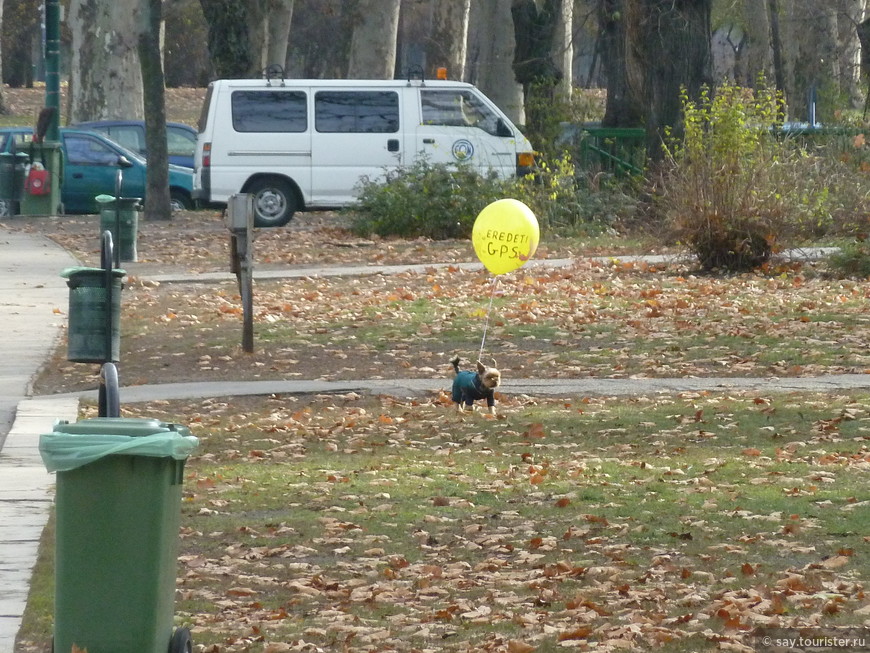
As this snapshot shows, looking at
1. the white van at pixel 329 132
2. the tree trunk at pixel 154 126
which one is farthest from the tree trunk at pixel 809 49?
the tree trunk at pixel 154 126

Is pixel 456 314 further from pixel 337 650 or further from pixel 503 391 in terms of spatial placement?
pixel 337 650

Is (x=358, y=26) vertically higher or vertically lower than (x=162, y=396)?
higher

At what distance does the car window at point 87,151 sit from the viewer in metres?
28.2

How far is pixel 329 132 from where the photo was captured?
2467 cm

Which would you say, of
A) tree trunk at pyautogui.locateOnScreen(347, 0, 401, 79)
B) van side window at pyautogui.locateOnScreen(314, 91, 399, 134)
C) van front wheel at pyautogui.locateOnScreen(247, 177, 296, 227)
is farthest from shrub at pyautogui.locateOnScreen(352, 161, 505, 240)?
tree trunk at pyautogui.locateOnScreen(347, 0, 401, 79)

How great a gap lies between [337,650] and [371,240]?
59.1 feet

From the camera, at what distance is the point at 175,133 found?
3103 centimetres

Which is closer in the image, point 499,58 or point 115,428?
point 115,428

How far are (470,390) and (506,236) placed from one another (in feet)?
6.85

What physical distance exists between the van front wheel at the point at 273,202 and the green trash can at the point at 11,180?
4.66m

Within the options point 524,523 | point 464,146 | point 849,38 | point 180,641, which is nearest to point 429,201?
point 464,146

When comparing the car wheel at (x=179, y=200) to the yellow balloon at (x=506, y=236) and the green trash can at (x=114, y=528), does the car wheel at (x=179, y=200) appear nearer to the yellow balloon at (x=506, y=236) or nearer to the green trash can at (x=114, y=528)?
the yellow balloon at (x=506, y=236)

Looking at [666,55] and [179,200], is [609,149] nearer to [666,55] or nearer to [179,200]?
[666,55]

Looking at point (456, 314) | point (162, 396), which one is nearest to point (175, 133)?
point (456, 314)
